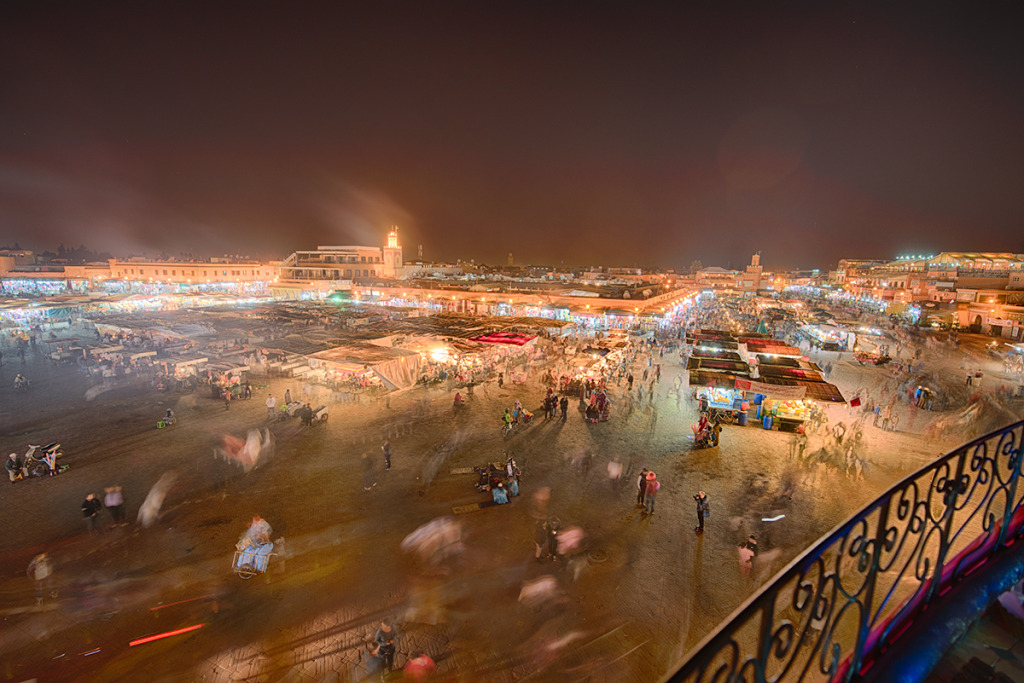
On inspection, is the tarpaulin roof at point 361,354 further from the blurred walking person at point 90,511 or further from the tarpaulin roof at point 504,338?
the blurred walking person at point 90,511

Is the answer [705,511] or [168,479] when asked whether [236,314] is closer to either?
[168,479]

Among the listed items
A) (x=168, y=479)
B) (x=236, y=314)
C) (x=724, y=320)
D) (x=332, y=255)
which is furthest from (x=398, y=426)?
(x=332, y=255)

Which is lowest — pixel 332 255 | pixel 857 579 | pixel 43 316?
pixel 857 579

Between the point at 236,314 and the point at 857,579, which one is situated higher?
the point at 236,314

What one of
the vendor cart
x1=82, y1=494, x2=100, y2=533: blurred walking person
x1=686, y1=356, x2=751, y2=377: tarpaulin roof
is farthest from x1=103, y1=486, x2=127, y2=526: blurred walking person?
x1=686, y1=356, x2=751, y2=377: tarpaulin roof

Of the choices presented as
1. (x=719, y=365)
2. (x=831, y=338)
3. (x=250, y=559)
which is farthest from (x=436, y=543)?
(x=831, y=338)

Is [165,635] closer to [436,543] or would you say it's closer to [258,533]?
[258,533]
